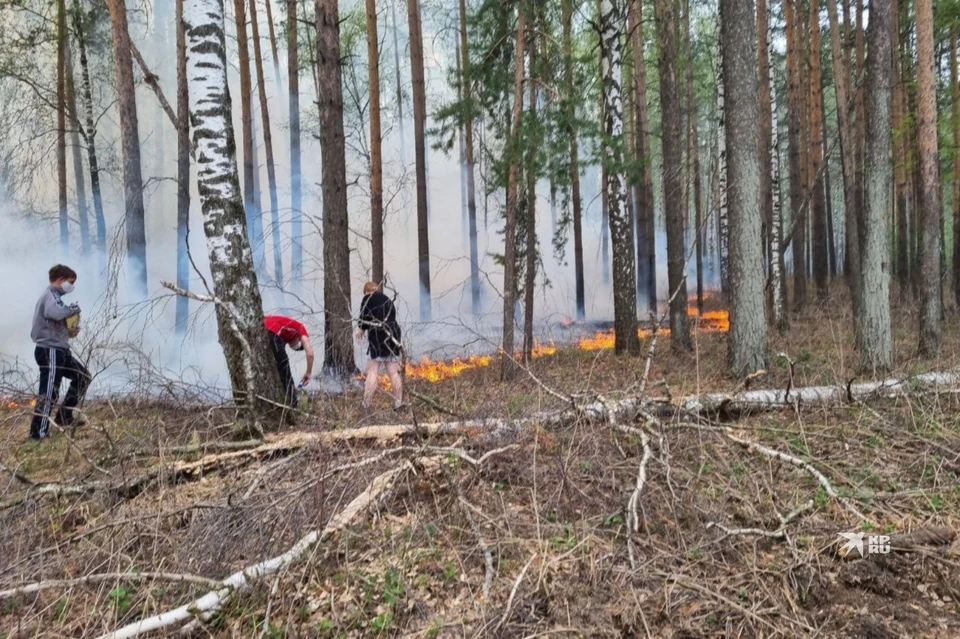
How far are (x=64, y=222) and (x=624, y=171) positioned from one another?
13731 millimetres

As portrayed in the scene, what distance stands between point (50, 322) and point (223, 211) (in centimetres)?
234

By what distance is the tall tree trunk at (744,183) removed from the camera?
6.86 metres

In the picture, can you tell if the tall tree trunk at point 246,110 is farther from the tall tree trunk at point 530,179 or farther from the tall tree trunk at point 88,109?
the tall tree trunk at point 530,179

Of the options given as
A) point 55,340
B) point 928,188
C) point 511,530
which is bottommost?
point 511,530

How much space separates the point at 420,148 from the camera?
1398 cm

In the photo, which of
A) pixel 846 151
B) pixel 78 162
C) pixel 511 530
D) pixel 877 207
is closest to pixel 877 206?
pixel 877 207

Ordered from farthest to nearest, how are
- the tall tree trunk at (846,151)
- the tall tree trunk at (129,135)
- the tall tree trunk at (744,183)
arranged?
the tall tree trunk at (846,151), the tall tree trunk at (129,135), the tall tree trunk at (744,183)

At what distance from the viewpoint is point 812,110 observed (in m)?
12.5

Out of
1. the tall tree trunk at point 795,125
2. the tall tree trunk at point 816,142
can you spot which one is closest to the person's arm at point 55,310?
the tall tree trunk at point 816,142

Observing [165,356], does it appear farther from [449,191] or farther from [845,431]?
[449,191]

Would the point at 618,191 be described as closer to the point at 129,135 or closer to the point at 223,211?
the point at 223,211

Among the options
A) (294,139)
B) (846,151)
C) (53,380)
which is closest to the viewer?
(53,380)

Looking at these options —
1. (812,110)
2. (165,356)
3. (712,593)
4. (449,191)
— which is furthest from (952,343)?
(449,191)

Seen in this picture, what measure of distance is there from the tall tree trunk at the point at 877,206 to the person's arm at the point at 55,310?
9.02 metres
